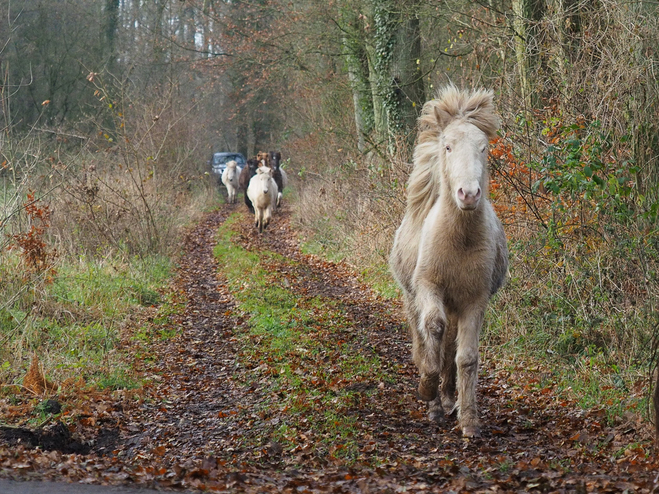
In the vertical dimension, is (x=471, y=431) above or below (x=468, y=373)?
below

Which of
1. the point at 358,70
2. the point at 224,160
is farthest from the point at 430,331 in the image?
the point at 224,160

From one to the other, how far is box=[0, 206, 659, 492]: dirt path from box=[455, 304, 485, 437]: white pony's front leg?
17 centimetres

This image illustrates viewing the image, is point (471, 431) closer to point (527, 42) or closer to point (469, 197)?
point (469, 197)

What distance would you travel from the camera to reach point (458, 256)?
599cm

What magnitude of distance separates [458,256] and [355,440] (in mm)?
1680

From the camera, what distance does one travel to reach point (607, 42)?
801cm

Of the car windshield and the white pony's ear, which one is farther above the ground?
the car windshield

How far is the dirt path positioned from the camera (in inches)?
175

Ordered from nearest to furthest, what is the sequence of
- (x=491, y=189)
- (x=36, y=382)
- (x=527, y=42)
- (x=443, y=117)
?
(x=443, y=117), (x=36, y=382), (x=491, y=189), (x=527, y=42)

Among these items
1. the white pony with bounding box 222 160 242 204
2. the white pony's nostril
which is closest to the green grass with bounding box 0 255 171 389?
the white pony's nostril

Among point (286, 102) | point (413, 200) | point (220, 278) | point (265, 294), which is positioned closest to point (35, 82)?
point (286, 102)

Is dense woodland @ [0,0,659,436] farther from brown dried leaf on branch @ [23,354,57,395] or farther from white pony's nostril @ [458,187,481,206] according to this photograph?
white pony's nostril @ [458,187,481,206]

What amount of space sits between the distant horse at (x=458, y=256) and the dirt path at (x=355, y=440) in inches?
17.6

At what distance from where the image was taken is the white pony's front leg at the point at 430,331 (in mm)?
5898
